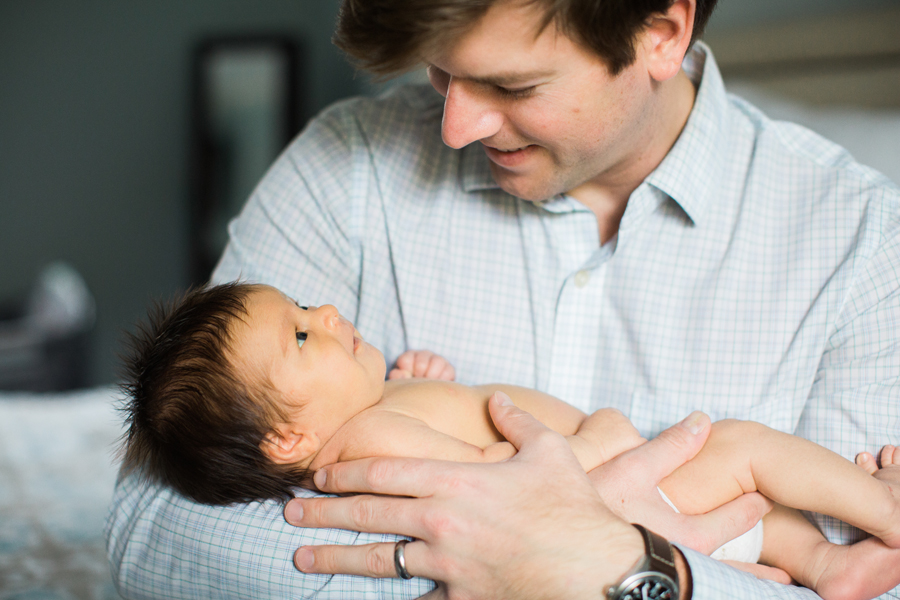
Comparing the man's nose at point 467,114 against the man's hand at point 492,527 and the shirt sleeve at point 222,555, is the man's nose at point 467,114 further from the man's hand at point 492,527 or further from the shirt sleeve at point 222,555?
the shirt sleeve at point 222,555

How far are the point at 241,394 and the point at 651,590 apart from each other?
601 mm

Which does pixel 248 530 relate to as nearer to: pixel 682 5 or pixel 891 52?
pixel 682 5

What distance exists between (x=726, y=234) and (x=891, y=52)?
1.41 m

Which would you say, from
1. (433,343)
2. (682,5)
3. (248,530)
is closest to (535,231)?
(433,343)

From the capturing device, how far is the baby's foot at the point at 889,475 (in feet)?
→ 3.01

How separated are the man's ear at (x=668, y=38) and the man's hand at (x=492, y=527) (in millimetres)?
620

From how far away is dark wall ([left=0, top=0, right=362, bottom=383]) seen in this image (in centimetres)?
411

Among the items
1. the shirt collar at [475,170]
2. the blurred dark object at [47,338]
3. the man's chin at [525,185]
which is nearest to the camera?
the man's chin at [525,185]

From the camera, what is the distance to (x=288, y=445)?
3.36 feet

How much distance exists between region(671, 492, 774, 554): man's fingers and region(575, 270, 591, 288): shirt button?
17.1 inches

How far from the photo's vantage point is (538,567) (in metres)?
0.83

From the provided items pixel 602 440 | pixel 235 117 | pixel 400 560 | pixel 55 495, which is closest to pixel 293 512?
pixel 400 560

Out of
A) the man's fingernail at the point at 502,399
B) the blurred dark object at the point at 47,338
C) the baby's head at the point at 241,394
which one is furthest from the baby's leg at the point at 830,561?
the blurred dark object at the point at 47,338

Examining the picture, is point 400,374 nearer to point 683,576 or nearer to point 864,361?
point 683,576
